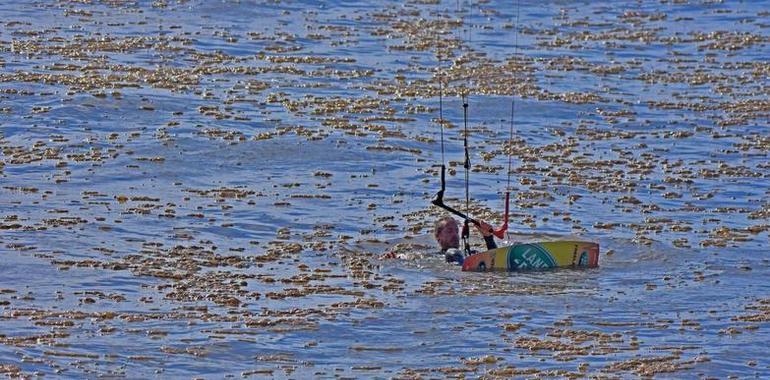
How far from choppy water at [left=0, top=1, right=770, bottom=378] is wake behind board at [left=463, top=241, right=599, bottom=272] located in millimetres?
416

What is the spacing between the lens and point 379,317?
76.0 feet

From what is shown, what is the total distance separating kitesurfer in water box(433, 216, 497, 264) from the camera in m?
26.9

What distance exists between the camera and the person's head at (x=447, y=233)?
27.3m

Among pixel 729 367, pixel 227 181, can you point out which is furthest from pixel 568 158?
pixel 729 367

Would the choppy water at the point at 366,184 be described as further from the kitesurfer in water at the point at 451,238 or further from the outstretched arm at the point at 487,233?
the outstretched arm at the point at 487,233

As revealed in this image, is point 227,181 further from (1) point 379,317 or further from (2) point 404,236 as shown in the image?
(1) point 379,317

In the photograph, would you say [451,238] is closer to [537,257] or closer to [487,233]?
[487,233]

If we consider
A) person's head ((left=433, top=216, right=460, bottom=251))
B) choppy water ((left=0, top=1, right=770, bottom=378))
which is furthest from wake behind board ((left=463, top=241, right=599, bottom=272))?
person's head ((left=433, top=216, right=460, bottom=251))

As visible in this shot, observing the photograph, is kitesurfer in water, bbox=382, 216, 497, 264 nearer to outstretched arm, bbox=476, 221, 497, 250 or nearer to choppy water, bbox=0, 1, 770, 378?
outstretched arm, bbox=476, 221, 497, 250

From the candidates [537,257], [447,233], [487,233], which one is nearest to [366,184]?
[447,233]

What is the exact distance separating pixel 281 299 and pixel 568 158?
492 inches

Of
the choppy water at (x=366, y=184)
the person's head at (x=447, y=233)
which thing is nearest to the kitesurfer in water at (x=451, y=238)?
the person's head at (x=447, y=233)

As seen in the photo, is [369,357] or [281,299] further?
[281,299]

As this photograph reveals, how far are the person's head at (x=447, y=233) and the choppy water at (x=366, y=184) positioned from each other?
1.21 ft
